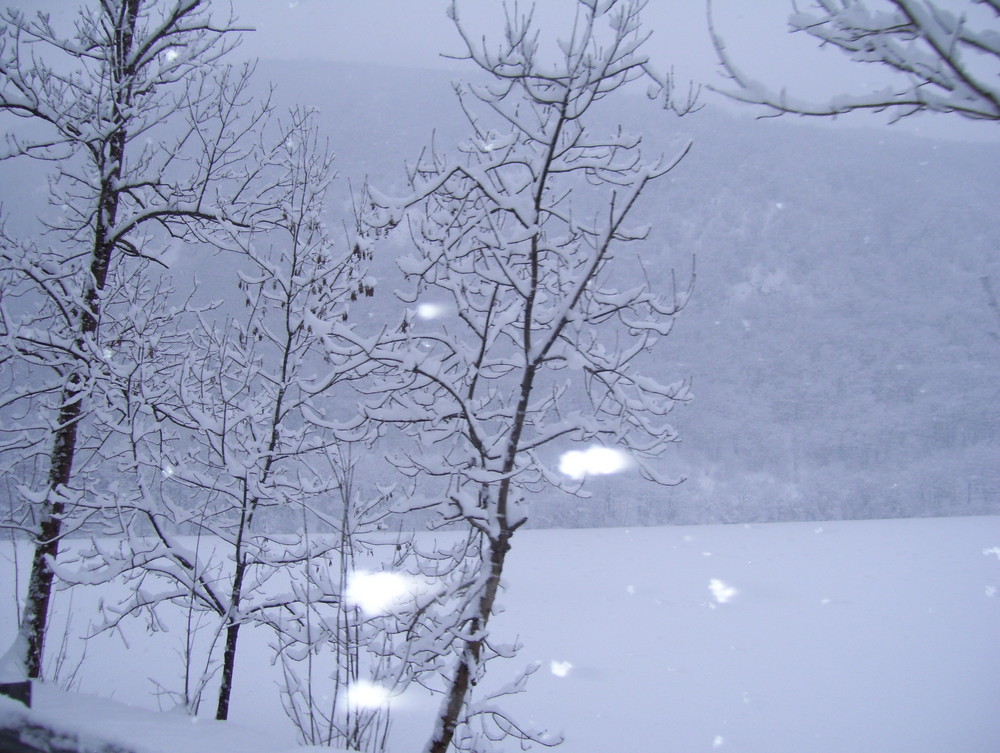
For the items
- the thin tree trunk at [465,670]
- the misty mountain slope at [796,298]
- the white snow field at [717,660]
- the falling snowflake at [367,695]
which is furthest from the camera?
the misty mountain slope at [796,298]

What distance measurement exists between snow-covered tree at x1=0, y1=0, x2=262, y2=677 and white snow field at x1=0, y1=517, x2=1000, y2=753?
262 centimetres

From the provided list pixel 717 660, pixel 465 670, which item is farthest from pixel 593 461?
pixel 717 660

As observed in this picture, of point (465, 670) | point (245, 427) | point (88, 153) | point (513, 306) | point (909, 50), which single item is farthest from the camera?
point (245, 427)

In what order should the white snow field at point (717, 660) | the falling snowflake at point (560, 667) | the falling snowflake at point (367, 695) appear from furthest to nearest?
the falling snowflake at point (560, 667)
the white snow field at point (717, 660)
the falling snowflake at point (367, 695)

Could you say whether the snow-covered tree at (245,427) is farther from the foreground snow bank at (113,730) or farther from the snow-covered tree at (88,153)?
the foreground snow bank at (113,730)

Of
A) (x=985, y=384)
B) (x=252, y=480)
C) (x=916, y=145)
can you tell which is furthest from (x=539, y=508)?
(x=916, y=145)

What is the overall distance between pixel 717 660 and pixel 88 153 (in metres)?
16.7

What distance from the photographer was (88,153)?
615 cm

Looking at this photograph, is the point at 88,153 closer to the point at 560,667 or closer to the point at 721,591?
the point at 560,667

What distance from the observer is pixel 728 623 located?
19.1m

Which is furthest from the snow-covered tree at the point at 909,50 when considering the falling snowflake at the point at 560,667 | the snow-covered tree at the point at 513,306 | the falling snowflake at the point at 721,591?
the falling snowflake at the point at 721,591

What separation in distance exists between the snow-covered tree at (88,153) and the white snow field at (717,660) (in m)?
2.62

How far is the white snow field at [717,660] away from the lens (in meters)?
11.3

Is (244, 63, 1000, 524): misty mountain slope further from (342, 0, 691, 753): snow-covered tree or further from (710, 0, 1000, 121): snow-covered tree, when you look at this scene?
(710, 0, 1000, 121): snow-covered tree
